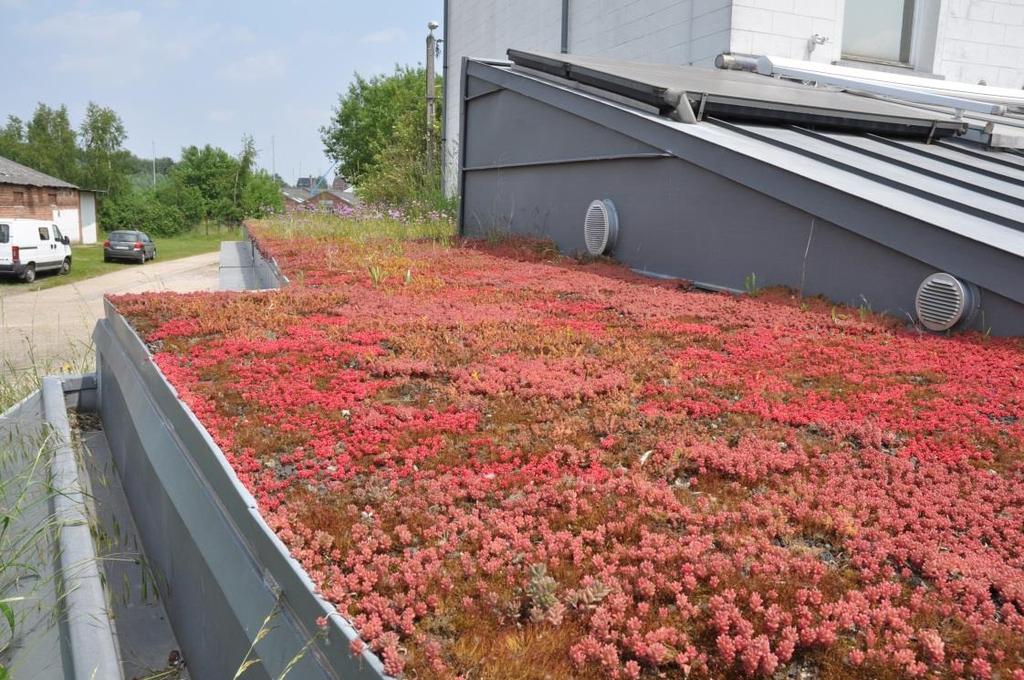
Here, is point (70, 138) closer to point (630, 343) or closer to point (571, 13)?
point (571, 13)

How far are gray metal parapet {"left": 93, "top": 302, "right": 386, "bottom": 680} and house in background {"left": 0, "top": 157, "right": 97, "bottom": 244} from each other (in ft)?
116

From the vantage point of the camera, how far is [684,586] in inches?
101

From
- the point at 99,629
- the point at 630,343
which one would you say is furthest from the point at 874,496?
the point at 99,629

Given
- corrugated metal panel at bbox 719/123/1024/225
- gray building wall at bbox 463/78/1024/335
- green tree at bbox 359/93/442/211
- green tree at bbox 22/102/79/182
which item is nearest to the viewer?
corrugated metal panel at bbox 719/123/1024/225

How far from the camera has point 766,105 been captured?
913cm

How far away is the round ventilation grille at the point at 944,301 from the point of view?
18.5 feet

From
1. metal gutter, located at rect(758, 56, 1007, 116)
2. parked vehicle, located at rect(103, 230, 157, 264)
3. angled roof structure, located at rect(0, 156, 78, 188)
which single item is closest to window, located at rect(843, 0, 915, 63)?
metal gutter, located at rect(758, 56, 1007, 116)

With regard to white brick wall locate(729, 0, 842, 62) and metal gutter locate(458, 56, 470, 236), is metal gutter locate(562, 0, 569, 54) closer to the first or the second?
metal gutter locate(458, 56, 470, 236)

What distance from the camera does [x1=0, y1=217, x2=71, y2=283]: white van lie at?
24.2 m

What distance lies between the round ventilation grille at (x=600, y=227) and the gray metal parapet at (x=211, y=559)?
612 centimetres

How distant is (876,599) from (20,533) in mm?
4208

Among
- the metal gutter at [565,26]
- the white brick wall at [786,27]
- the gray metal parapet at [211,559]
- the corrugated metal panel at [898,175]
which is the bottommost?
the gray metal parapet at [211,559]

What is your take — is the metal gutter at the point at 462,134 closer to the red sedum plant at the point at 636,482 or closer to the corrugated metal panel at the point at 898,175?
the corrugated metal panel at the point at 898,175

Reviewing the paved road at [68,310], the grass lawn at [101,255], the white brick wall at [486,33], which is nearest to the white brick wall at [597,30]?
the white brick wall at [486,33]
